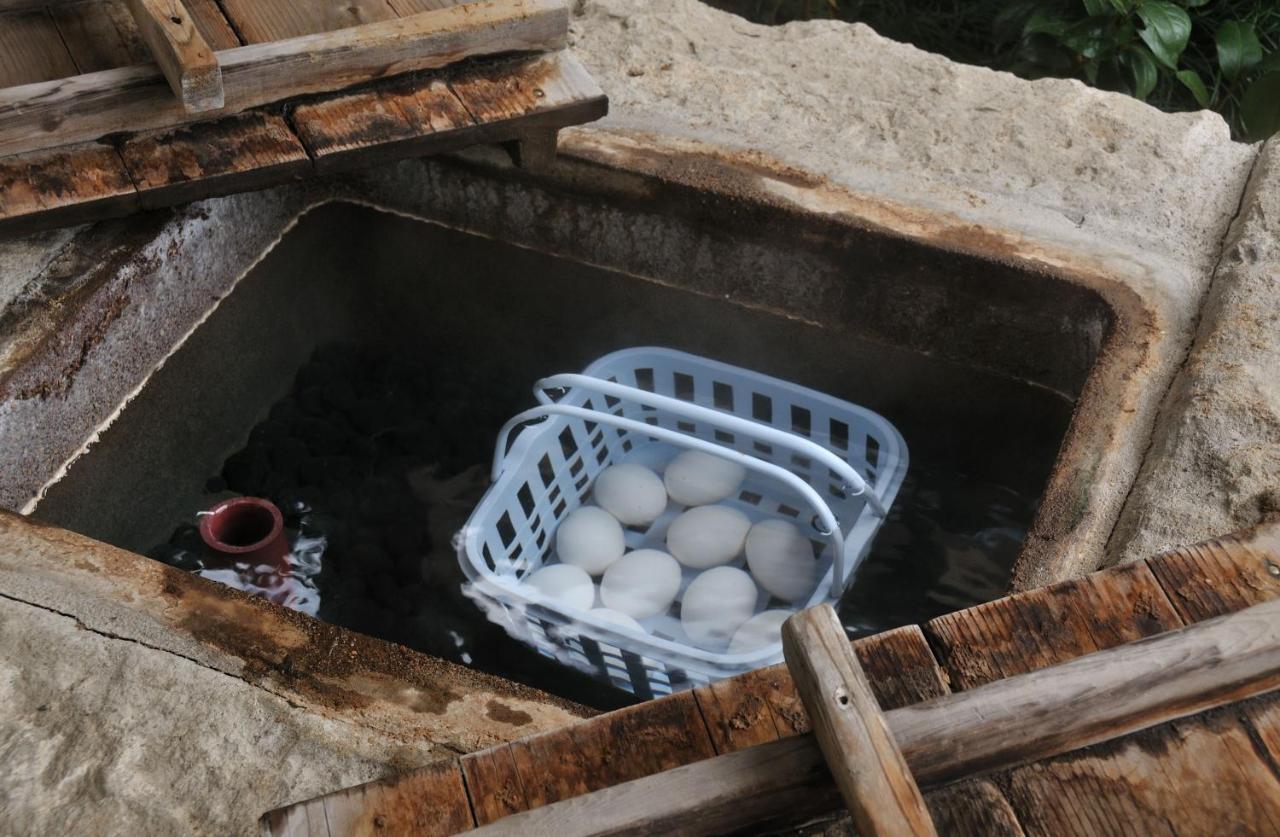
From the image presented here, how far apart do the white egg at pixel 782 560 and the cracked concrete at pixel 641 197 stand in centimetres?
63

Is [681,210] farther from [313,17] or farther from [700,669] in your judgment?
[700,669]

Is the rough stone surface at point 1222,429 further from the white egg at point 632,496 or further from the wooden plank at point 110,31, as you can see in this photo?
the wooden plank at point 110,31

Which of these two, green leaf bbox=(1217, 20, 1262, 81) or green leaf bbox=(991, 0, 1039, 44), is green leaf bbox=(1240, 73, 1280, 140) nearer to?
green leaf bbox=(1217, 20, 1262, 81)

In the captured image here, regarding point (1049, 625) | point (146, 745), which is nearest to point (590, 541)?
point (146, 745)

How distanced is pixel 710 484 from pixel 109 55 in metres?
1.66

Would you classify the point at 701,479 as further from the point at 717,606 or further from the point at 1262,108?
the point at 1262,108


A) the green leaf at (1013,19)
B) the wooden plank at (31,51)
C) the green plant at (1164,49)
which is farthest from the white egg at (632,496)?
the green leaf at (1013,19)

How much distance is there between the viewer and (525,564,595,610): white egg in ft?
8.23

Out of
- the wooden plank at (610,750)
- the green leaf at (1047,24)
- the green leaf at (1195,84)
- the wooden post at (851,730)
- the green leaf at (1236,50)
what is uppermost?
the wooden post at (851,730)

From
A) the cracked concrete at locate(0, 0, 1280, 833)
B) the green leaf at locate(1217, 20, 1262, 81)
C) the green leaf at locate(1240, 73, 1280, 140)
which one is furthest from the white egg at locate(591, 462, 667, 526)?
the green leaf at locate(1217, 20, 1262, 81)

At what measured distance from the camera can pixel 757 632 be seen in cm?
240

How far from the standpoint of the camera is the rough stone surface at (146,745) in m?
1.62

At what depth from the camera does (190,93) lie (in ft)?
7.52

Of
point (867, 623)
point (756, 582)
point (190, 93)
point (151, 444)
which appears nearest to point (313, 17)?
point (190, 93)
